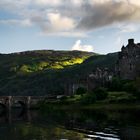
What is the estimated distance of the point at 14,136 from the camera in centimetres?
8150

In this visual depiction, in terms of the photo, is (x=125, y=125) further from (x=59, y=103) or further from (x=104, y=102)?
(x=59, y=103)

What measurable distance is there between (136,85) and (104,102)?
15650 millimetres

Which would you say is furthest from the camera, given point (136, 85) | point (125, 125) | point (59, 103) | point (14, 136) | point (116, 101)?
point (59, 103)

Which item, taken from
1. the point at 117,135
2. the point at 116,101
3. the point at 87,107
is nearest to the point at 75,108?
the point at 87,107

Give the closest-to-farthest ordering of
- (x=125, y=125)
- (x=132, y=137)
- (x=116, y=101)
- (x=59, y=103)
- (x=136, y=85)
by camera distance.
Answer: (x=132, y=137) → (x=125, y=125) → (x=116, y=101) → (x=136, y=85) → (x=59, y=103)

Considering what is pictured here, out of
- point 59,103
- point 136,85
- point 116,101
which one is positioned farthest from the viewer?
point 59,103

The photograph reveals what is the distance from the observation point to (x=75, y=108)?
564 ft

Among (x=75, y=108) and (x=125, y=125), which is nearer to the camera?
(x=125, y=125)

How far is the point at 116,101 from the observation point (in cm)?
16175

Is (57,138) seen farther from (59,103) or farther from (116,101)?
(59,103)

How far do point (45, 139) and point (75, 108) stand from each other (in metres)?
98.0

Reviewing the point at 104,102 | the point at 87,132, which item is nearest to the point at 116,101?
the point at 104,102

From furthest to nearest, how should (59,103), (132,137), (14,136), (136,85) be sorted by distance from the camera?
(59,103)
(136,85)
(14,136)
(132,137)

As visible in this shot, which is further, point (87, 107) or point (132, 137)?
point (87, 107)
